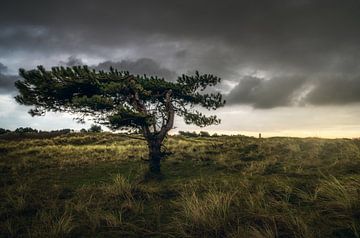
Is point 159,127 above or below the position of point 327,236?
above

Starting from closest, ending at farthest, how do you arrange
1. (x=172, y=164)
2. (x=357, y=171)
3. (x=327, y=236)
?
(x=327, y=236) → (x=357, y=171) → (x=172, y=164)

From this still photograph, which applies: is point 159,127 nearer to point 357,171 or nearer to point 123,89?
point 123,89

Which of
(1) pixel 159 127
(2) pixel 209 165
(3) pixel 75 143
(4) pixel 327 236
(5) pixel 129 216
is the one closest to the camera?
(4) pixel 327 236

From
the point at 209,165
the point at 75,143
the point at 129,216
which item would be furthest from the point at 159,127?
the point at 75,143

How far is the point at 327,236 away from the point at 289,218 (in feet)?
2.43

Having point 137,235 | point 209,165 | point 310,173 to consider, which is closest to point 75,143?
point 209,165

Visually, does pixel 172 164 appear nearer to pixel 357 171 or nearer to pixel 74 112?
pixel 74 112

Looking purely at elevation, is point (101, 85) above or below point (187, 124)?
above

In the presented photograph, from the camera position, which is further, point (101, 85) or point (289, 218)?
point (101, 85)

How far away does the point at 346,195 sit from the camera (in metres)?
6.47

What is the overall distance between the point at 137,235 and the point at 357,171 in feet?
30.3

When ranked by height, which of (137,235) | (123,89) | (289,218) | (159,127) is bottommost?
(137,235)

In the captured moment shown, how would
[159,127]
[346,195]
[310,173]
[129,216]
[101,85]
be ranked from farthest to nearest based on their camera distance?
[159,127], [101,85], [310,173], [129,216], [346,195]

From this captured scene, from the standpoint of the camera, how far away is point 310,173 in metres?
12.2
